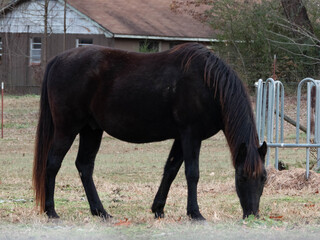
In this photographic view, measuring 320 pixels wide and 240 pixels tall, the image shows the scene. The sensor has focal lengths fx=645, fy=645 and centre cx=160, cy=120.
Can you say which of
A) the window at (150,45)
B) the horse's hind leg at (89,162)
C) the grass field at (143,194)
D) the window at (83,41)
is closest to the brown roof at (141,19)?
the window at (150,45)

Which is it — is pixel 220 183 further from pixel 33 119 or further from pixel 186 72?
pixel 33 119

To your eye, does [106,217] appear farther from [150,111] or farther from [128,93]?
[128,93]

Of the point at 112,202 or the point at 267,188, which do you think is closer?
the point at 112,202

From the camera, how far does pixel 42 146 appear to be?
7.75 metres

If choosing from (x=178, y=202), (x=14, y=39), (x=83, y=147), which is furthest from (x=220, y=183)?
(x=14, y=39)

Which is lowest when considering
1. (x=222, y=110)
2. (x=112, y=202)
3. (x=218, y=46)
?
(x=112, y=202)

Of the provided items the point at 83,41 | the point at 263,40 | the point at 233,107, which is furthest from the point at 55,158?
the point at 83,41

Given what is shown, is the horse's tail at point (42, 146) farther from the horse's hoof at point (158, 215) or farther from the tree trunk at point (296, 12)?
the tree trunk at point (296, 12)

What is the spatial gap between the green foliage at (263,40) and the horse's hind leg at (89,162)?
16.2 meters

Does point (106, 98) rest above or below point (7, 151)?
above

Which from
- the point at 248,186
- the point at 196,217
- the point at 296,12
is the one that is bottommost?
the point at 196,217

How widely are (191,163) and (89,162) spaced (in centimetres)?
147

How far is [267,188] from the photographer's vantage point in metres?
10.2

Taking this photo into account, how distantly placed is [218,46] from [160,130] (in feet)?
77.2
